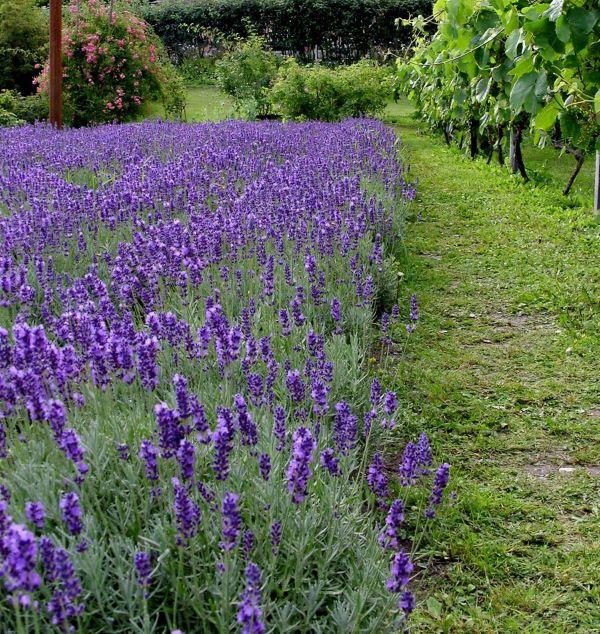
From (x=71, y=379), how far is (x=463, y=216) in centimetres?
678

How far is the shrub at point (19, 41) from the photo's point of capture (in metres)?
18.5

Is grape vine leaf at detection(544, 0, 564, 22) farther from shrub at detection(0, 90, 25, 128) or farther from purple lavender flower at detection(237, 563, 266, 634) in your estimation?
shrub at detection(0, 90, 25, 128)

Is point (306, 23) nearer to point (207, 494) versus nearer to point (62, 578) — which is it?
point (207, 494)

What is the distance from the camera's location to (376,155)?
8.79 metres

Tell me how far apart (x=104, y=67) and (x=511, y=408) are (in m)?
14.5

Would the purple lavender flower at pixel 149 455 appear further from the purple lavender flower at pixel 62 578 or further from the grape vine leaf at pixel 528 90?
the grape vine leaf at pixel 528 90

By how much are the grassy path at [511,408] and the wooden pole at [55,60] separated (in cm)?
732

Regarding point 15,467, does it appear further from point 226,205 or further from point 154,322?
point 226,205

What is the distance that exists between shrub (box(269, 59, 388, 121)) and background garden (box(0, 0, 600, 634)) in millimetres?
6526

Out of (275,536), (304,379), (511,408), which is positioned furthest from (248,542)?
(511,408)

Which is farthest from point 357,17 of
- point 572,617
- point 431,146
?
point 572,617

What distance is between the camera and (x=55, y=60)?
12.2m

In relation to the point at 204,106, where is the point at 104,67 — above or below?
above

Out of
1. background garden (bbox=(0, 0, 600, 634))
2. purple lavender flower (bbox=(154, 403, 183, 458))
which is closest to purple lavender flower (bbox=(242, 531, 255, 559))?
background garden (bbox=(0, 0, 600, 634))
